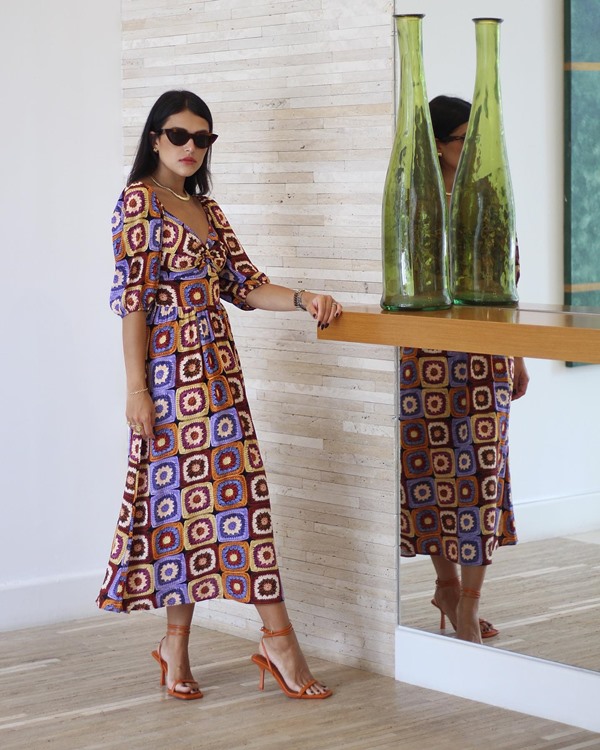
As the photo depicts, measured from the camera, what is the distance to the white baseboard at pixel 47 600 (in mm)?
3658

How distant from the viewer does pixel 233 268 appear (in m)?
3.11

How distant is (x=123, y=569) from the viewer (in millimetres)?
3000

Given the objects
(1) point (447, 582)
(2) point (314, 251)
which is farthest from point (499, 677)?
(2) point (314, 251)

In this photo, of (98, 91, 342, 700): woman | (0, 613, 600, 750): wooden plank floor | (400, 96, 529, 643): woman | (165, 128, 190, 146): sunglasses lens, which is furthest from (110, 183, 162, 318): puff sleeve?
(0, 613, 600, 750): wooden plank floor

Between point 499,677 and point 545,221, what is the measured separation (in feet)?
3.34

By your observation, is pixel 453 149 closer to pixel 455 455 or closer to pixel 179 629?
pixel 455 455

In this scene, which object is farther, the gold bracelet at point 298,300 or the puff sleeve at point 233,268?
the puff sleeve at point 233,268

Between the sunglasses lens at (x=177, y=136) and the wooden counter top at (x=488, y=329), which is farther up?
the sunglasses lens at (x=177, y=136)

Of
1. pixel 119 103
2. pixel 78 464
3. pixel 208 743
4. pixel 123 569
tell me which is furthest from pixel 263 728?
pixel 119 103

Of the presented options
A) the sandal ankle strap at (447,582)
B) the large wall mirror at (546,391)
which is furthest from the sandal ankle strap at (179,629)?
the large wall mirror at (546,391)

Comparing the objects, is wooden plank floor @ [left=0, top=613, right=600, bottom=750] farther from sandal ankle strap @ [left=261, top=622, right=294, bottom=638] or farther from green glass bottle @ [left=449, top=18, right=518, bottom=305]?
green glass bottle @ [left=449, top=18, right=518, bottom=305]

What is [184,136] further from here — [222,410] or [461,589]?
[461,589]

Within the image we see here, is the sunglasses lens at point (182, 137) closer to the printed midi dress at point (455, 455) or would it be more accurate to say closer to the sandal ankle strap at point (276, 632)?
the printed midi dress at point (455, 455)

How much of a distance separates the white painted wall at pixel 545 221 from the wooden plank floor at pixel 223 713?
0.47 metres
